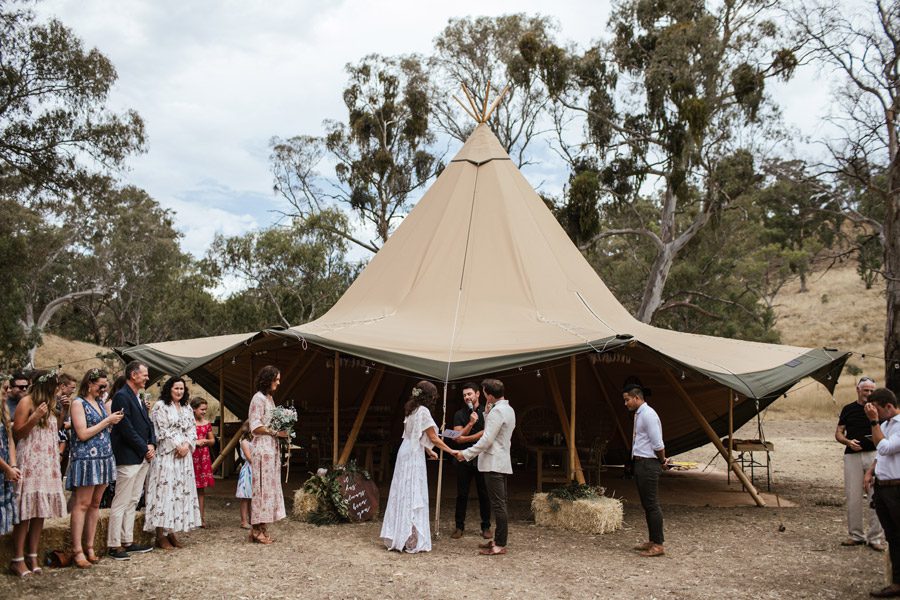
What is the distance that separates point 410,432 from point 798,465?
849cm

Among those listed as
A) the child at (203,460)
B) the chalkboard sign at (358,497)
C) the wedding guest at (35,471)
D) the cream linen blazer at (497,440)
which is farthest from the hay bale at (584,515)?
the wedding guest at (35,471)

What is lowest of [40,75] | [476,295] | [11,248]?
[476,295]

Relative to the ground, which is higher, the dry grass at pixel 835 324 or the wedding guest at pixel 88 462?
the dry grass at pixel 835 324

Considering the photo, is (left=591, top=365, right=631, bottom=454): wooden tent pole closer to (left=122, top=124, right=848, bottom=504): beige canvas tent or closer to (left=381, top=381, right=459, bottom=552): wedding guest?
(left=122, top=124, right=848, bottom=504): beige canvas tent

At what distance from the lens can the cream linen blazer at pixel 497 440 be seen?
19.8ft


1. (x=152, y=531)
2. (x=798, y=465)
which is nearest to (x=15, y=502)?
(x=152, y=531)

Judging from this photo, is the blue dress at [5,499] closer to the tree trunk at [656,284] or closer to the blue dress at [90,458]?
the blue dress at [90,458]

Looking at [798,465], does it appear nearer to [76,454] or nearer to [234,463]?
[234,463]

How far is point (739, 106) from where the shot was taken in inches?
758

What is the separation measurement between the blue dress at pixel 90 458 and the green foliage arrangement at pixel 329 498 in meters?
2.26

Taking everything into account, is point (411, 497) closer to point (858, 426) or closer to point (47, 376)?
point (47, 376)

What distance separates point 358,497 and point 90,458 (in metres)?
2.67

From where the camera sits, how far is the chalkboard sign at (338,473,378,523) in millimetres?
7387

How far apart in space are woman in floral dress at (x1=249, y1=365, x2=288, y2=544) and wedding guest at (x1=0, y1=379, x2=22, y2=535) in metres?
1.72
